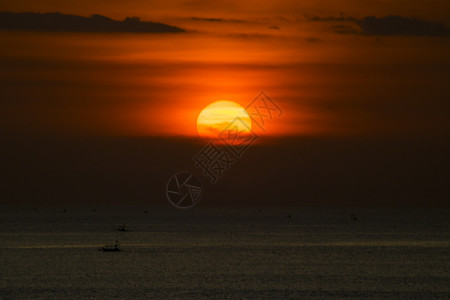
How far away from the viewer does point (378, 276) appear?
52812 millimetres

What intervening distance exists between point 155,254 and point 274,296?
105ft

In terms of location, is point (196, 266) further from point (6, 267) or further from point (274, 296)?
point (274, 296)

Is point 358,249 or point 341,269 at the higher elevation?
point 358,249

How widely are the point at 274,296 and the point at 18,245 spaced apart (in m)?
51.1

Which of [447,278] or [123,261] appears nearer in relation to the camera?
[447,278]

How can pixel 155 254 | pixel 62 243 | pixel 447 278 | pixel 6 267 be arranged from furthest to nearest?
pixel 62 243, pixel 155 254, pixel 6 267, pixel 447 278

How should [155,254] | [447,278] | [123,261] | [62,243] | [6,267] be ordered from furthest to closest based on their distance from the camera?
1. [62,243]
2. [155,254]
3. [123,261]
4. [6,267]
5. [447,278]

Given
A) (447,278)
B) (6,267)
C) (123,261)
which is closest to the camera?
(447,278)

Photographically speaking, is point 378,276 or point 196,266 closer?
point 378,276

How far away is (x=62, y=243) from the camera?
91.4 meters

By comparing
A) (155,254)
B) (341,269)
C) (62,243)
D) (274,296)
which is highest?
(62,243)

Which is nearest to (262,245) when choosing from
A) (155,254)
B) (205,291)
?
(155,254)

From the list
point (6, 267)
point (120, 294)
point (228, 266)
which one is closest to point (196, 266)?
point (228, 266)

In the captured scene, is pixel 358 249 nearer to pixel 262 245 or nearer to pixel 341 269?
pixel 262 245
